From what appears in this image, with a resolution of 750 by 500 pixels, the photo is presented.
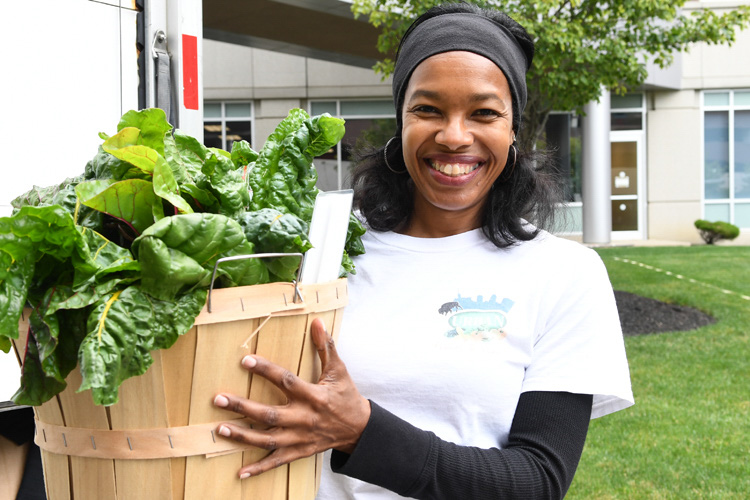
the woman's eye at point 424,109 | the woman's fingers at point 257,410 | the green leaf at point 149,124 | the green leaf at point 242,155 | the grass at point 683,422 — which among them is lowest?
the grass at point 683,422

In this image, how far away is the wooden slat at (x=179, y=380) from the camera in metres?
1.08

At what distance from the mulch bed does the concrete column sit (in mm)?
9084

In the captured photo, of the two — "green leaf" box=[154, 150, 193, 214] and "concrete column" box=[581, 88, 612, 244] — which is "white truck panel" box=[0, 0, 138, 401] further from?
"concrete column" box=[581, 88, 612, 244]

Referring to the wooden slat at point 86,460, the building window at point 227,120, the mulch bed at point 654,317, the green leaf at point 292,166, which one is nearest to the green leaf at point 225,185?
the green leaf at point 292,166

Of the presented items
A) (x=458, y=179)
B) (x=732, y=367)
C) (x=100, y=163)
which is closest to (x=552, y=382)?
(x=458, y=179)

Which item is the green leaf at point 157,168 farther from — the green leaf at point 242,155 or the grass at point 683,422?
the grass at point 683,422

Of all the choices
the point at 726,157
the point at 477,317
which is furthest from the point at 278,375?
the point at 726,157

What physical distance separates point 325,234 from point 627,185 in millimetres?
19352

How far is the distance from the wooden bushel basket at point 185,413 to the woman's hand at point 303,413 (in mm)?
21

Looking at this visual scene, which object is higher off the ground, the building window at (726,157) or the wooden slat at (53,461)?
the building window at (726,157)

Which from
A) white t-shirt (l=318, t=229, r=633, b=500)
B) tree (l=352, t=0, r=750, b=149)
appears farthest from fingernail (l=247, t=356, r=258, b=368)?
tree (l=352, t=0, r=750, b=149)

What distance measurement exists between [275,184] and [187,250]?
301mm

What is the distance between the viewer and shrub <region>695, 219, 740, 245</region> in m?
18.0

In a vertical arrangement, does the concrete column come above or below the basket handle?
above
